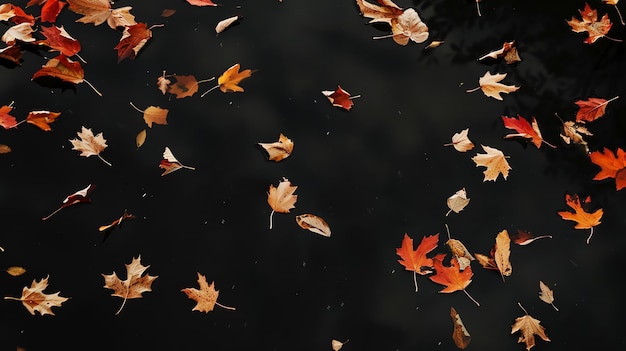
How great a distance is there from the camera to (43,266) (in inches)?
103

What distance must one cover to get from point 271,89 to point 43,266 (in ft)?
3.63

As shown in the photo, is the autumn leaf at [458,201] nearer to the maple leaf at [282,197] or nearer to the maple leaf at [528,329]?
the maple leaf at [528,329]

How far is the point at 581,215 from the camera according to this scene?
280 cm

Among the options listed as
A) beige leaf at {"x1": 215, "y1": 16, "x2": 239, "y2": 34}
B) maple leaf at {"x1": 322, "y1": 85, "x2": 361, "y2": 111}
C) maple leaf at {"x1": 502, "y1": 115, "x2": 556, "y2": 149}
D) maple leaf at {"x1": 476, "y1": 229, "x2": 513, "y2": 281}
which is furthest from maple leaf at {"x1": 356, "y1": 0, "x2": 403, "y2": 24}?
maple leaf at {"x1": 476, "y1": 229, "x2": 513, "y2": 281}

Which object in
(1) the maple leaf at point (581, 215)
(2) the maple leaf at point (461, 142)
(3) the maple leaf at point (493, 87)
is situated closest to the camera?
(1) the maple leaf at point (581, 215)

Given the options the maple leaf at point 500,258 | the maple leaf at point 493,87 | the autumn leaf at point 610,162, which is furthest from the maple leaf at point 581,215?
the maple leaf at point 493,87

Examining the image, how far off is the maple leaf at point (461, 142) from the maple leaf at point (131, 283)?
1.27 metres

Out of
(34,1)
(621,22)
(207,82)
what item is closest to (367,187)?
(207,82)

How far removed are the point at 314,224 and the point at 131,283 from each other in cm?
70

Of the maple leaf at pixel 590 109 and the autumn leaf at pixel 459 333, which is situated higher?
the maple leaf at pixel 590 109

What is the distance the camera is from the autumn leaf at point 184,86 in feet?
9.64

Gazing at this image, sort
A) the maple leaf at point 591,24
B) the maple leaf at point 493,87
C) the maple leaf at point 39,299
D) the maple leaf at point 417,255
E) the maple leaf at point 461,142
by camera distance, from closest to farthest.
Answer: the maple leaf at point 39,299 → the maple leaf at point 417,255 → the maple leaf at point 461,142 → the maple leaf at point 493,87 → the maple leaf at point 591,24

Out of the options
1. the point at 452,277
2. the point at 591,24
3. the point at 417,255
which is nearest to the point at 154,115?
the point at 417,255

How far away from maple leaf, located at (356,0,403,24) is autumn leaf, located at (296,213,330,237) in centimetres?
93
